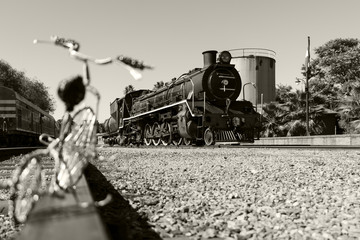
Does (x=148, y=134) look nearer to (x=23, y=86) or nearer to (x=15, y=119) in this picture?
(x=15, y=119)

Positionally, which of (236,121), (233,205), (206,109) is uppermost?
(206,109)

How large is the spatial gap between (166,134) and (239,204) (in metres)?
12.7

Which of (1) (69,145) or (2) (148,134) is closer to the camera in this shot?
(1) (69,145)

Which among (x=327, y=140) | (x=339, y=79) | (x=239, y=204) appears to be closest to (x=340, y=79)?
(x=339, y=79)

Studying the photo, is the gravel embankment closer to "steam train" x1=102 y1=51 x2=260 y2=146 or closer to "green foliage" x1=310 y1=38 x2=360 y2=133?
"steam train" x1=102 y1=51 x2=260 y2=146

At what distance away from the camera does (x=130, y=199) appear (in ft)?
13.8

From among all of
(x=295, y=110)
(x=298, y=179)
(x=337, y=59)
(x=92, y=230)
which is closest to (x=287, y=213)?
(x=298, y=179)

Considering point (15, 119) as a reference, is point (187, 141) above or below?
below

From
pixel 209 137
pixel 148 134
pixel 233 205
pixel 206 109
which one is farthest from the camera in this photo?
pixel 148 134

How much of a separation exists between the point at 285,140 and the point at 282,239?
20578mm

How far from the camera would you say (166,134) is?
16.5m

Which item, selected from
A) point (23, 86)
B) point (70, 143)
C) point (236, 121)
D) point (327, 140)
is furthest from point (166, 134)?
point (23, 86)

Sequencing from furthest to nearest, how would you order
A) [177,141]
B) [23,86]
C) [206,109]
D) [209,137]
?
[23,86], [177,141], [206,109], [209,137]

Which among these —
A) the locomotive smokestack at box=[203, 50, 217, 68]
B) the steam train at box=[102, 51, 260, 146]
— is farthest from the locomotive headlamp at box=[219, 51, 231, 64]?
the locomotive smokestack at box=[203, 50, 217, 68]
